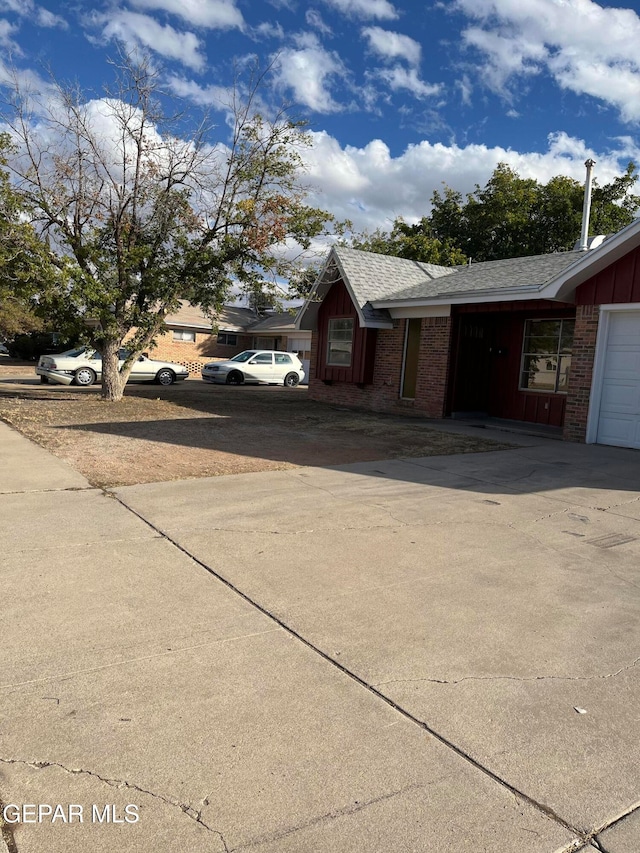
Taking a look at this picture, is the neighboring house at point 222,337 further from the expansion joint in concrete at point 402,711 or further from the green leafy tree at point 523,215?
the expansion joint in concrete at point 402,711

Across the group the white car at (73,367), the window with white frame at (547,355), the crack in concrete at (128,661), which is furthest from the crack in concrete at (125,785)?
the white car at (73,367)

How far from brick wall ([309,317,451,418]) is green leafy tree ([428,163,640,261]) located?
20523 mm

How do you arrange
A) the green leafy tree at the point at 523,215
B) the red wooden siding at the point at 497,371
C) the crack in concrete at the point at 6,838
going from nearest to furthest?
the crack in concrete at the point at 6,838 → the red wooden siding at the point at 497,371 → the green leafy tree at the point at 523,215

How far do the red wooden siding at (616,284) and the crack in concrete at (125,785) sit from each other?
11108mm

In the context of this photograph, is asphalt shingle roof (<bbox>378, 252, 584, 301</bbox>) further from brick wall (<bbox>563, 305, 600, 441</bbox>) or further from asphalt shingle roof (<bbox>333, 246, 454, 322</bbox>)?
brick wall (<bbox>563, 305, 600, 441</bbox>)

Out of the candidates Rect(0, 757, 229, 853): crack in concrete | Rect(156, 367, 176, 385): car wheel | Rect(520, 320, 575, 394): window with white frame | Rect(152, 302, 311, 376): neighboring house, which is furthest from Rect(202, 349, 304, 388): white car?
Rect(0, 757, 229, 853): crack in concrete

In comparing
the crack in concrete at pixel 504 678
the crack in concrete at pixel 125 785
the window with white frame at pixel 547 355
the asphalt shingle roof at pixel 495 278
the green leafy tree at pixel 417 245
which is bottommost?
the crack in concrete at pixel 125 785

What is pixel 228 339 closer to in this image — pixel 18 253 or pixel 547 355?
pixel 18 253

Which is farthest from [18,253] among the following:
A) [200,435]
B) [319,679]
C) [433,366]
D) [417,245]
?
[417,245]

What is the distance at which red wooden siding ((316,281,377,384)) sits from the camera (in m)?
17.6

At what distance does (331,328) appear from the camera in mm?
19078

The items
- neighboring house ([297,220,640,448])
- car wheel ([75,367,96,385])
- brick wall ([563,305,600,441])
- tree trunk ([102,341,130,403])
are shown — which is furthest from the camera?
car wheel ([75,367,96,385])

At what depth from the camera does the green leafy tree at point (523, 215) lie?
1323 inches

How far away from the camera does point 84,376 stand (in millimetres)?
23125
